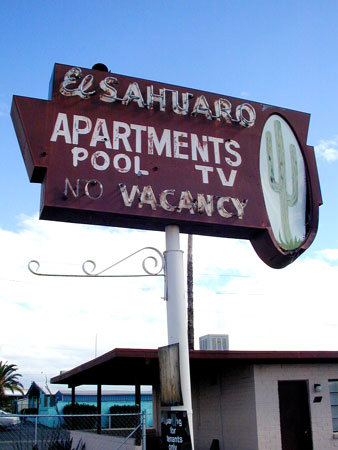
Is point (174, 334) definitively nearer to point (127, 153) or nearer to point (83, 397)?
point (127, 153)

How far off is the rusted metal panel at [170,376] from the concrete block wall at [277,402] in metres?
3.88

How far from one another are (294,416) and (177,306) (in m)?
5.43

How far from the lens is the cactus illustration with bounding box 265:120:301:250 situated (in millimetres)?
13234

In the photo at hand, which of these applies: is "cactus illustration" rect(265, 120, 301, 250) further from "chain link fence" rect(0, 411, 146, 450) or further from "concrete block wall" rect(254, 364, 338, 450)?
"chain link fence" rect(0, 411, 146, 450)

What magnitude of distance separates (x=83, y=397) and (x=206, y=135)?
4118 centimetres

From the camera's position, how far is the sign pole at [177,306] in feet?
35.7

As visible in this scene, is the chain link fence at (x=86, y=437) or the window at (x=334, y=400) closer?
the chain link fence at (x=86, y=437)

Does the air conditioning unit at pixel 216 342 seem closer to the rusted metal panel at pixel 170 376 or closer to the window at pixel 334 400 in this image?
the window at pixel 334 400

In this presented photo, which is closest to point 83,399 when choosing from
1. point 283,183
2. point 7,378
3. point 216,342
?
point 7,378

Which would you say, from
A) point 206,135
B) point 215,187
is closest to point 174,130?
point 206,135

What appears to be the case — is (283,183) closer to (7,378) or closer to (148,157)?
(148,157)

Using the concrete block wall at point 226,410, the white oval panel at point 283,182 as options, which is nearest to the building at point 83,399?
the concrete block wall at point 226,410

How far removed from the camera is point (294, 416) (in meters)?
14.3

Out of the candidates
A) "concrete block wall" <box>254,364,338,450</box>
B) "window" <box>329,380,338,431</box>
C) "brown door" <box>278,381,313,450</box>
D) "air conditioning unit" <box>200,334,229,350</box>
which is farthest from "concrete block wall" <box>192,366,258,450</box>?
"window" <box>329,380,338,431</box>
